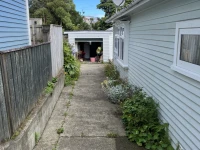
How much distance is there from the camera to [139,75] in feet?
18.3

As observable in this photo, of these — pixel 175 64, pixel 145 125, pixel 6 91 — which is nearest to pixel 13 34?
pixel 6 91

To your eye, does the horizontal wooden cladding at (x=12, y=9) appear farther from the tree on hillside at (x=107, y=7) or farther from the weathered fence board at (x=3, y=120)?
the tree on hillside at (x=107, y=7)

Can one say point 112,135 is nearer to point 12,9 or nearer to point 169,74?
point 169,74

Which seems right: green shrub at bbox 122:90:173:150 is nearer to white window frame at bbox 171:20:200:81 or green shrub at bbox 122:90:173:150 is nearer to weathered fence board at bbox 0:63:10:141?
white window frame at bbox 171:20:200:81

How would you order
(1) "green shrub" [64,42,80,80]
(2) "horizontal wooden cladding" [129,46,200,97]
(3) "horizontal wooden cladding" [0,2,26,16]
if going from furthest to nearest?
(1) "green shrub" [64,42,80,80]
(3) "horizontal wooden cladding" [0,2,26,16]
(2) "horizontal wooden cladding" [129,46,200,97]

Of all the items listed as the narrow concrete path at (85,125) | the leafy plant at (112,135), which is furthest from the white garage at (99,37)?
the leafy plant at (112,135)

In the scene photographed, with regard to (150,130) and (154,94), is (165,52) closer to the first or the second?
(154,94)

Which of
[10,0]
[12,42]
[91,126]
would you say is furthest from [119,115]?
[10,0]

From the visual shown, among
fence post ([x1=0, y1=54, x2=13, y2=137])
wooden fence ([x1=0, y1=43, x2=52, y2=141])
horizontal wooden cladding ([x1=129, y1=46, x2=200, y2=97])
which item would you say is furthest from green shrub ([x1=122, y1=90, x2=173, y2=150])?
fence post ([x1=0, y1=54, x2=13, y2=137])

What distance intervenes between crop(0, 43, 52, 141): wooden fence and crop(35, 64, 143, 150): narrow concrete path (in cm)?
80

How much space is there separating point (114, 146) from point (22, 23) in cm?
455

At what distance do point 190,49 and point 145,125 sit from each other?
1769 millimetres

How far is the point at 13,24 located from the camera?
5.12m

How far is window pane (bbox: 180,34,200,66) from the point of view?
2.61 meters
